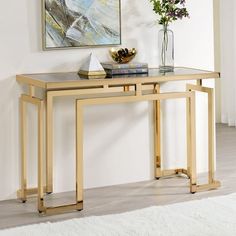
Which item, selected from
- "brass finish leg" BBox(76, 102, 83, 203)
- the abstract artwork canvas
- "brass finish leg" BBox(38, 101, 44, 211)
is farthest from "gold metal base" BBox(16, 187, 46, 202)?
the abstract artwork canvas

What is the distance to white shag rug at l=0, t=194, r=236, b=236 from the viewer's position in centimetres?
362

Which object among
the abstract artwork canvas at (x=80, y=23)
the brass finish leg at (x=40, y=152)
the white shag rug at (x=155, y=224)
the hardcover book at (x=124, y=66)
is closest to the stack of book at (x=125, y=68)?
the hardcover book at (x=124, y=66)

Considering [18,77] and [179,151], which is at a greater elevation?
[18,77]

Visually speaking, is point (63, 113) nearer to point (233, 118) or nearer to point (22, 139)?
point (22, 139)

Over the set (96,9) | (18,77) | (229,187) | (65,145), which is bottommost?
(229,187)

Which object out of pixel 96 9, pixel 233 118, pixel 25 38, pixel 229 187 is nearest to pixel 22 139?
pixel 25 38

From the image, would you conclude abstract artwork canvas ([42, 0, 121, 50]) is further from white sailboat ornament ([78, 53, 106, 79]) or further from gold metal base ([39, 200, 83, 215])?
gold metal base ([39, 200, 83, 215])

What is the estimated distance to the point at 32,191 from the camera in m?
4.48

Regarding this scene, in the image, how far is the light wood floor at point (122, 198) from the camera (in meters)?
4.07

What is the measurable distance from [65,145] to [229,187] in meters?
1.18

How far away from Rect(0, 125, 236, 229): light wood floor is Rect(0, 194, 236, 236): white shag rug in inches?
7.8

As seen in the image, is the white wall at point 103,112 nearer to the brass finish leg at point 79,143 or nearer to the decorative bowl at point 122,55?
the decorative bowl at point 122,55

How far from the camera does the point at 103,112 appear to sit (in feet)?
15.5

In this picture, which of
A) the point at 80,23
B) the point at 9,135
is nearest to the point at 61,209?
the point at 9,135
